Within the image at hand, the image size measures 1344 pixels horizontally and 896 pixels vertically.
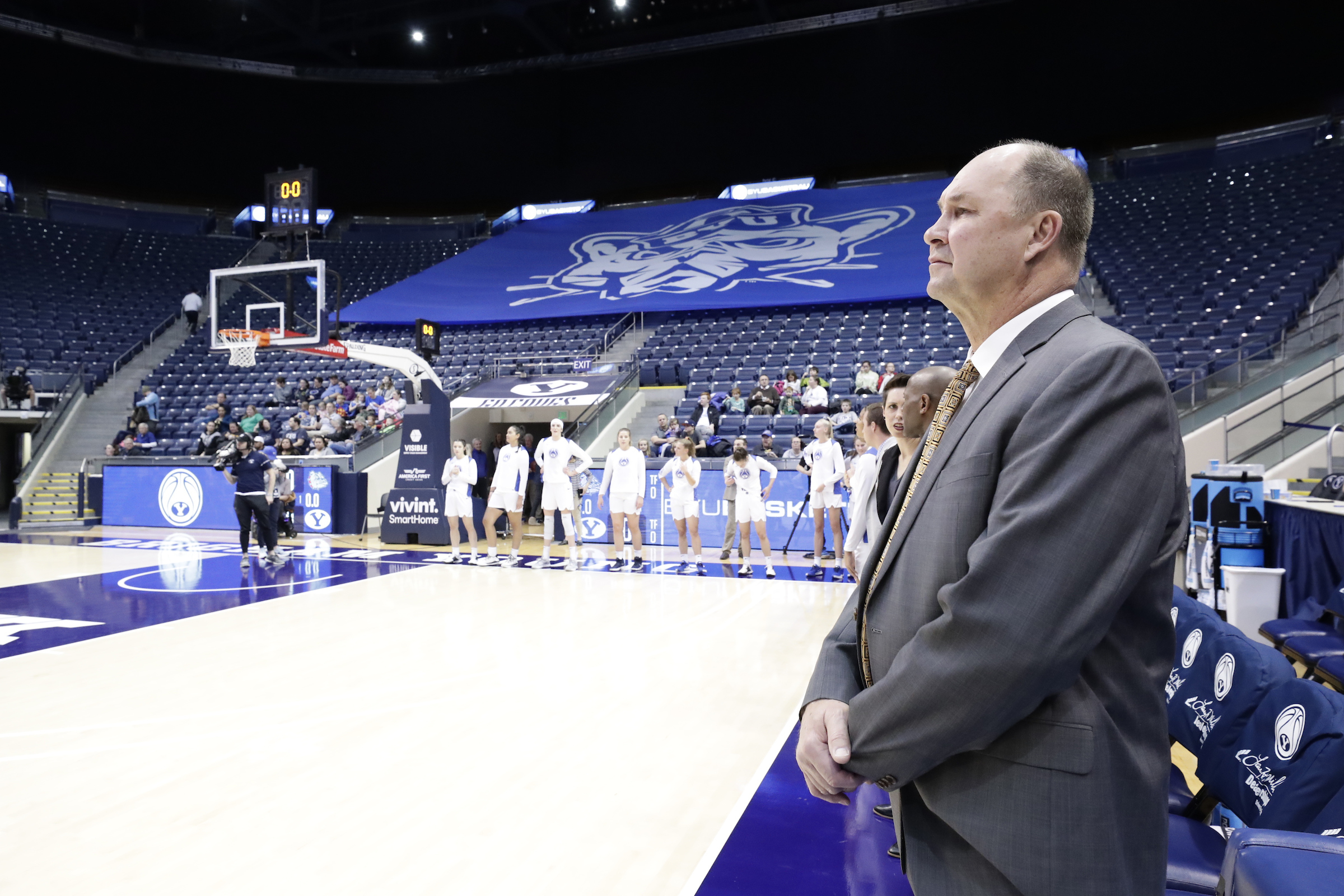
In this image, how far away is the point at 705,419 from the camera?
520 inches

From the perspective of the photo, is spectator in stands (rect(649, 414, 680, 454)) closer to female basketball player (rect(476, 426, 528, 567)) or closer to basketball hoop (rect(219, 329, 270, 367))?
female basketball player (rect(476, 426, 528, 567))

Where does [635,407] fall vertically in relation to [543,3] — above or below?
below

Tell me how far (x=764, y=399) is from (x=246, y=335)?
8.87 meters

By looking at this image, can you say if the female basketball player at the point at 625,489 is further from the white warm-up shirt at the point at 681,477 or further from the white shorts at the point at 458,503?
the white shorts at the point at 458,503

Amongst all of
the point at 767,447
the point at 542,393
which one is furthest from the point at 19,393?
the point at 767,447

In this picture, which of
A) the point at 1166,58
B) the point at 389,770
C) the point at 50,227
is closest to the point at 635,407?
the point at 389,770

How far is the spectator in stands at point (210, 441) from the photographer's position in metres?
14.7

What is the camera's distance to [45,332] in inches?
763

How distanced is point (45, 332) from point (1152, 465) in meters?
24.3

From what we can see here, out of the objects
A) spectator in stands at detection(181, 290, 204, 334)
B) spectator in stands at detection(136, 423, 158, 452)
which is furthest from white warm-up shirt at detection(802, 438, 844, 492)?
spectator in stands at detection(181, 290, 204, 334)

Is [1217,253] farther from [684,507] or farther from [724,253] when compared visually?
[684,507]

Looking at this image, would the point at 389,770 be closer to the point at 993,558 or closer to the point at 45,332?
the point at 993,558

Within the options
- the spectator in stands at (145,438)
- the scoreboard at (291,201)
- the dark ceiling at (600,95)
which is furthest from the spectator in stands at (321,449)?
the dark ceiling at (600,95)

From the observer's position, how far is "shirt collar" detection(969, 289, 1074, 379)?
3.96ft
